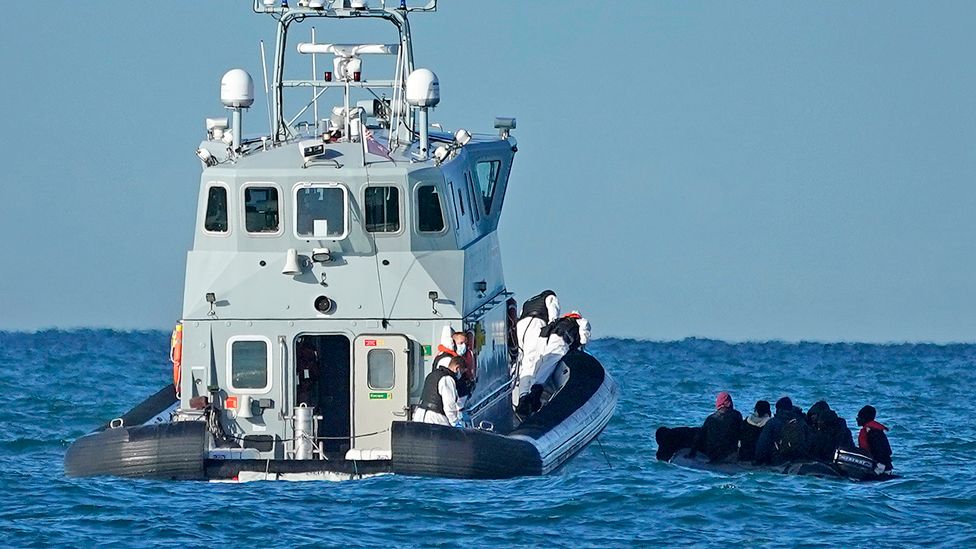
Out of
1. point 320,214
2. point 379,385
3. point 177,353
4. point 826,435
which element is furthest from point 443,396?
point 826,435

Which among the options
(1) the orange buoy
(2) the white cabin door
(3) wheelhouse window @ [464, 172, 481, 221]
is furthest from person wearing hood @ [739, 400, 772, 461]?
(1) the orange buoy

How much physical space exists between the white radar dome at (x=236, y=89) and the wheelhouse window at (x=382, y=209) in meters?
1.73

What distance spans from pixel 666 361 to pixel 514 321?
1699 centimetres

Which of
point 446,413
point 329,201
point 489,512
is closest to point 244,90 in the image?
point 329,201

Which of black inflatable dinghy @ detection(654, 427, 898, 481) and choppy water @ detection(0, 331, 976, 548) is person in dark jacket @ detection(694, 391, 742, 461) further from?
choppy water @ detection(0, 331, 976, 548)

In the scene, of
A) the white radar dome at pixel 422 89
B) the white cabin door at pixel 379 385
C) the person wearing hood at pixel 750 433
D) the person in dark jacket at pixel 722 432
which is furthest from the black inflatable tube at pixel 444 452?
the person wearing hood at pixel 750 433

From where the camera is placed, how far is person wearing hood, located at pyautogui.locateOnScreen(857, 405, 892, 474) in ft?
67.5

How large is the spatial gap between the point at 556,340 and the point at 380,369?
4.48 m

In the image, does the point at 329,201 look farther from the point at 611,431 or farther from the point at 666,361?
the point at 666,361

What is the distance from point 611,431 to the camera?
84.3ft

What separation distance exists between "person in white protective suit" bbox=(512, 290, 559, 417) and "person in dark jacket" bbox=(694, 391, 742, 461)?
7.27 ft

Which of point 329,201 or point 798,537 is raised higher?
point 329,201

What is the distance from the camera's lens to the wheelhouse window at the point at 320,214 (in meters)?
19.0

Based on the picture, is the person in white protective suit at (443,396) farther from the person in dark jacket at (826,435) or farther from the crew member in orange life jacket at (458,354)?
the person in dark jacket at (826,435)
